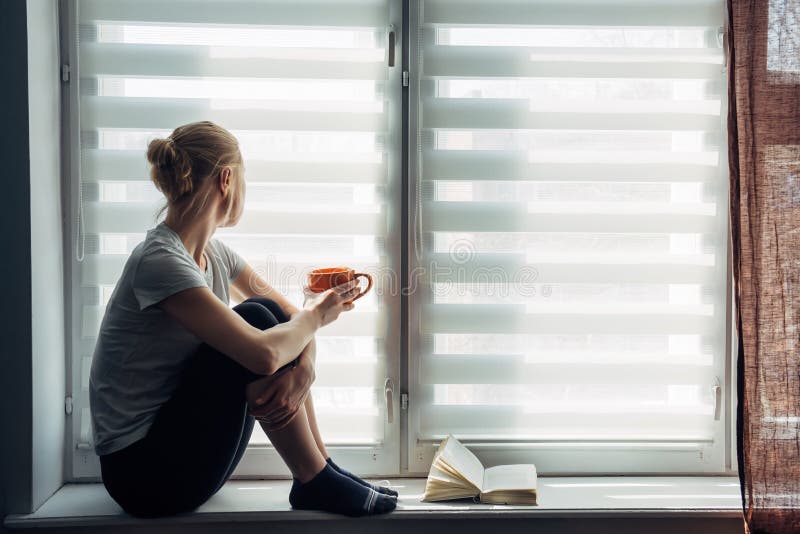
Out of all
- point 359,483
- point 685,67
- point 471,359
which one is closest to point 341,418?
point 359,483

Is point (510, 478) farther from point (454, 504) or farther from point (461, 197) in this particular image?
point (461, 197)

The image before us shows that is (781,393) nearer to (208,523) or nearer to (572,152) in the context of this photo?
(572,152)

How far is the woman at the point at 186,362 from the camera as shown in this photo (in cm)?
138

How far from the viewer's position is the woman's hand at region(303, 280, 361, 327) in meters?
1.55

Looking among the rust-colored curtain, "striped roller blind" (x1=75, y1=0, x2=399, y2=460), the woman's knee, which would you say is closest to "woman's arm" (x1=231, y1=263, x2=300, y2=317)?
"striped roller blind" (x1=75, y1=0, x2=399, y2=460)

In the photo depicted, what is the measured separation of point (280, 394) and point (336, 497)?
1.02 ft

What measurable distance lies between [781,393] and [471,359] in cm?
77

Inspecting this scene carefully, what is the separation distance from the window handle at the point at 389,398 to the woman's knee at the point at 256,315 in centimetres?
45

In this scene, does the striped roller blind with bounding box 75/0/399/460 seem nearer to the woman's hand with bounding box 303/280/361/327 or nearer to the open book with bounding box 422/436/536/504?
the woman's hand with bounding box 303/280/361/327

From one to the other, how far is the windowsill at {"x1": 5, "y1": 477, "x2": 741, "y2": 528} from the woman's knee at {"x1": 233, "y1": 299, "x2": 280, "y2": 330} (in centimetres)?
48

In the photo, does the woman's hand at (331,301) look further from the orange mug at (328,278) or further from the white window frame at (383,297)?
the white window frame at (383,297)

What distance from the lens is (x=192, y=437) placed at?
4.63 ft

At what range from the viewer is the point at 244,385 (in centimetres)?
143

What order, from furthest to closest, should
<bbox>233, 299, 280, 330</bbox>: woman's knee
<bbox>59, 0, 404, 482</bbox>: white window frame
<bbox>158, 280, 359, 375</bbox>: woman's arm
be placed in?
→ 1. <bbox>59, 0, 404, 482</bbox>: white window frame
2. <bbox>233, 299, 280, 330</bbox>: woman's knee
3. <bbox>158, 280, 359, 375</bbox>: woman's arm
